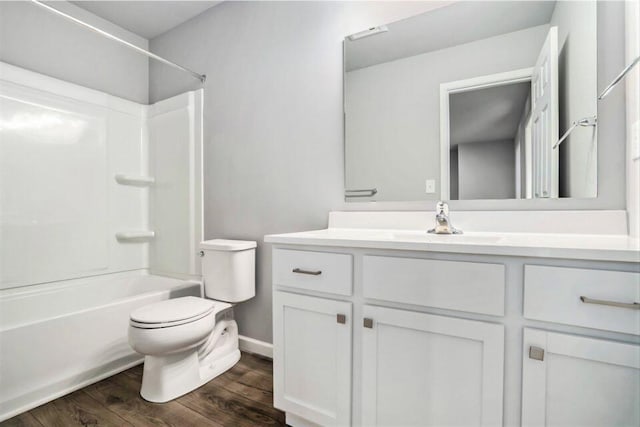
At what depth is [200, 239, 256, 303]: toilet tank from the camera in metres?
1.90

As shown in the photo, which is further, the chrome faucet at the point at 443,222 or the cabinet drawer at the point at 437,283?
the chrome faucet at the point at 443,222

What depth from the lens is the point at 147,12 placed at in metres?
2.38

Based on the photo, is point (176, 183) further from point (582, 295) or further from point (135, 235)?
point (582, 295)

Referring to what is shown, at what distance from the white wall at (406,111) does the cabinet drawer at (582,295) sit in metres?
0.71

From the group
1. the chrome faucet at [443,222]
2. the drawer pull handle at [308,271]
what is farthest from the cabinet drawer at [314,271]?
the chrome faucet at [443,222]

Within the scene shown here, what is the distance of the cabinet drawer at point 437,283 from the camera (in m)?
0.92

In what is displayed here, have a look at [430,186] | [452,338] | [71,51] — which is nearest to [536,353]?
[452,338]

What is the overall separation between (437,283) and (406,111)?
3.13 feet

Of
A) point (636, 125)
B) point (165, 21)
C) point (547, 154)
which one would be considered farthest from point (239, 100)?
point (636, 125)

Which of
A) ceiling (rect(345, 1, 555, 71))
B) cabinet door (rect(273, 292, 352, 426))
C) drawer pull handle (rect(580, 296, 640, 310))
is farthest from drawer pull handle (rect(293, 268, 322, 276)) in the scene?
ceiling (rect(345, 1, 555, 71))

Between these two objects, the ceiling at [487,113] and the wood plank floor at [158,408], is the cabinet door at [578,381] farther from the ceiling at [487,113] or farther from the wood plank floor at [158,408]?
the wood plank floor at [158,408]

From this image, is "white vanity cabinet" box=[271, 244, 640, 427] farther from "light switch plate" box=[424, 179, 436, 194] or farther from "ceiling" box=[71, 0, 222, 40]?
"ceiling" box=[71, 0, 222, 40]

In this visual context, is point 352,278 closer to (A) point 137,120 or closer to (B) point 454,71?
(B) point 454,71

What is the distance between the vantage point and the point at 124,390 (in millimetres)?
1638
